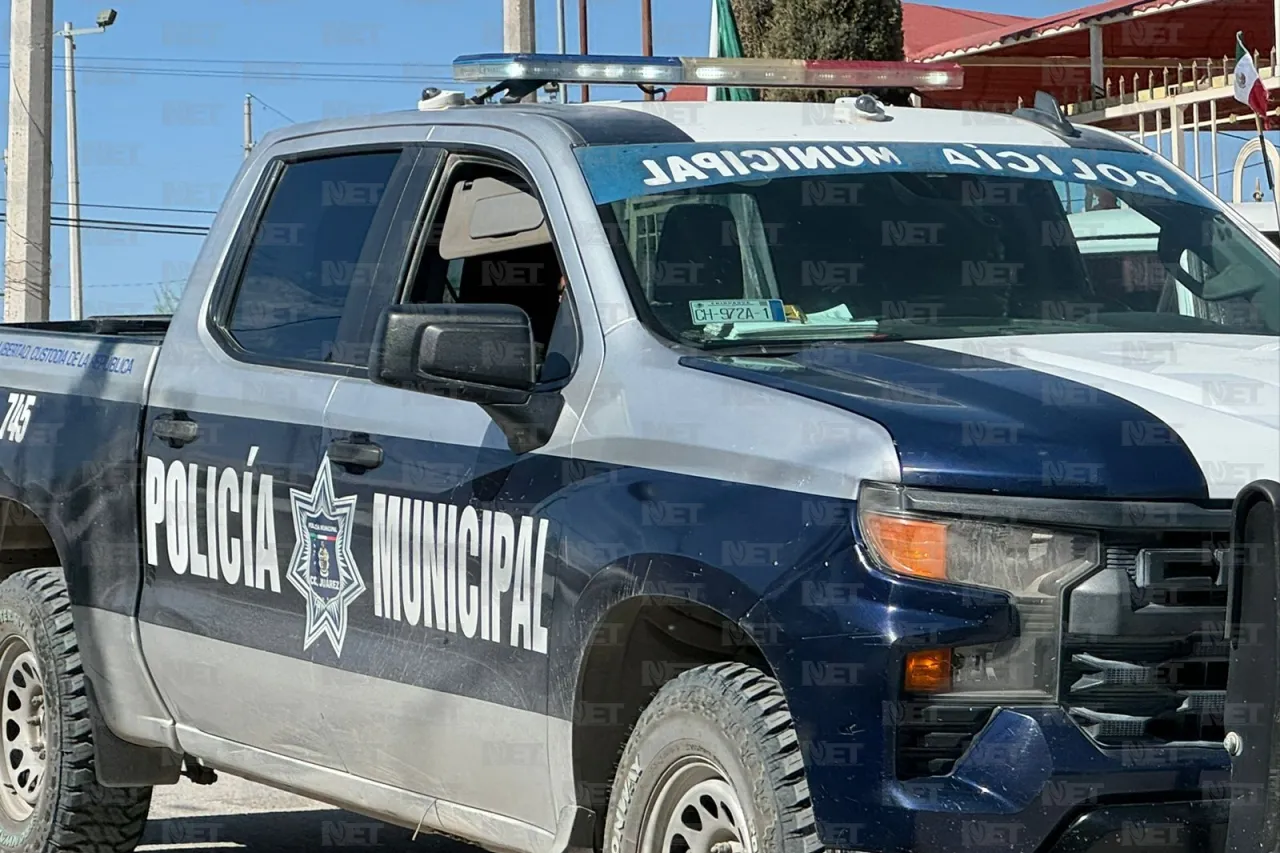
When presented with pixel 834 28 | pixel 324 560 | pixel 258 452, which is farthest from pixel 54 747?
pixel 834 28

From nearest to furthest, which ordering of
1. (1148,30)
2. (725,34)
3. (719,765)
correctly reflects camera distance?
(719,765) → (725,34) → (1148,30)

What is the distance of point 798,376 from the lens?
3.76 metres

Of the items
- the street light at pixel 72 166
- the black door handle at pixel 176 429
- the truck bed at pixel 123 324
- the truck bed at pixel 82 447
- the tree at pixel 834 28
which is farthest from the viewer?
the street light at pixel 72 166

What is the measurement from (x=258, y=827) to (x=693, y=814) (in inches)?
134

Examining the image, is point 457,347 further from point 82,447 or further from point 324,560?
point 82,447

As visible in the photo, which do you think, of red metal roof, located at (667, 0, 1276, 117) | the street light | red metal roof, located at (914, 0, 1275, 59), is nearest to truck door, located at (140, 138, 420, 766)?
red metal roof, located at (667, 0, 1276, 117)

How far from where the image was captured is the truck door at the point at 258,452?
484 cm

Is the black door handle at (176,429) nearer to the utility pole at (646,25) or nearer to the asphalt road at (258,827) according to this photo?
the asphalt road at (258,827)

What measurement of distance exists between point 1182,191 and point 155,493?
8.71 ft

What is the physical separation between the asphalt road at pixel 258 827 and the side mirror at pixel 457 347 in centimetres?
263

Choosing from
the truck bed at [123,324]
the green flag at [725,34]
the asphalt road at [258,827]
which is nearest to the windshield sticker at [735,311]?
the asphalt road at [258,827]

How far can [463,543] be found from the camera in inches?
168

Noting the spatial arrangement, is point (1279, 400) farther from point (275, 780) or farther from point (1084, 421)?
point (275, 780)

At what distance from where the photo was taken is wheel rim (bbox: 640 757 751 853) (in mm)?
3631
